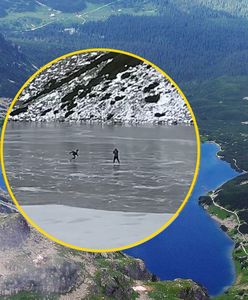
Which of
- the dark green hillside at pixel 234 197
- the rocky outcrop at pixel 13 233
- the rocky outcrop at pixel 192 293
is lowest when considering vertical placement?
the rocky outcrop at pixel 192 293

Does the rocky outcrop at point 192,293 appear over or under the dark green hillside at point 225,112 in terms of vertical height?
under

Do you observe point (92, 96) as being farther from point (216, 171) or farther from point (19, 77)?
point (19, 77)

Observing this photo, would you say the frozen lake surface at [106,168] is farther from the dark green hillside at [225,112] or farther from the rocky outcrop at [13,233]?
the dark green hillside at [225,112]

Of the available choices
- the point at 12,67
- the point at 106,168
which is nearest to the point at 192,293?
the point at 106,168

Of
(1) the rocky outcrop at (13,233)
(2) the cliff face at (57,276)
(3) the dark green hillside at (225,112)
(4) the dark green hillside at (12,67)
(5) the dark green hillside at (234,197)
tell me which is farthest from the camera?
(4) the dark green hillside at (12,67)

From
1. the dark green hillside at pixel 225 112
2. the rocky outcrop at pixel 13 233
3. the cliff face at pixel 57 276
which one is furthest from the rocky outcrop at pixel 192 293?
the dark green hillside at pixel 225 112

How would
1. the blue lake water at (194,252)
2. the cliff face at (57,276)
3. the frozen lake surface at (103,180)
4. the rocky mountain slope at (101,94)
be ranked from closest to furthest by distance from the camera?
the frozen lake surface at (103,180), the rocky mountain slope at (101,94), the cliff face at (57,276), the blue lake water at (194,252)

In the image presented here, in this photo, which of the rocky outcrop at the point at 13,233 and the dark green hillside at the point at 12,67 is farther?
the dark green hillside at the point at 12,67
